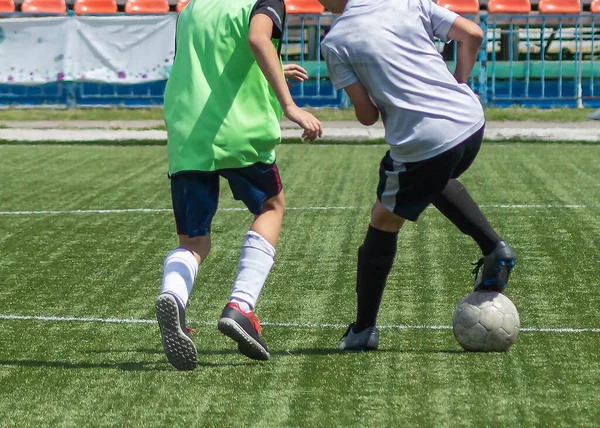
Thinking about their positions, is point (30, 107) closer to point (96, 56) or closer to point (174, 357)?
point (96, 56)

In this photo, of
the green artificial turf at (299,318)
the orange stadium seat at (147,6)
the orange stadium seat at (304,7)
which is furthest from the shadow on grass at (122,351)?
the orange stadium seat at (147,6)

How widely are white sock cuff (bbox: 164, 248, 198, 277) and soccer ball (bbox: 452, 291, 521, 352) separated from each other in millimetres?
1065

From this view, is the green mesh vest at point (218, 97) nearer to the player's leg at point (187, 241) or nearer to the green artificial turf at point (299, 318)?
the player's leg at point (187, 241)

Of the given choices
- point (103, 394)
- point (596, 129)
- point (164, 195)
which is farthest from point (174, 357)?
point (596, 129)

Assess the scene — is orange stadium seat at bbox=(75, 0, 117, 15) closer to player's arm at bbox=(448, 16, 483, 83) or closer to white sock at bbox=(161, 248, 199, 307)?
white sock at bbox=(161, 248, 199, 307)

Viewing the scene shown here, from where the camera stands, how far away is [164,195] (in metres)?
10.2

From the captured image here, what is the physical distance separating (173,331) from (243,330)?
260mm

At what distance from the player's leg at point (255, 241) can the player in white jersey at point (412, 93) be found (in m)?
0.42

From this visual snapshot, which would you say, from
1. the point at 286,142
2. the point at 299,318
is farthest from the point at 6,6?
the point at 299,318

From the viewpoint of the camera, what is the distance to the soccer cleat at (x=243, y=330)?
4516 millimetres

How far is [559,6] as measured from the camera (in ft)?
64.1

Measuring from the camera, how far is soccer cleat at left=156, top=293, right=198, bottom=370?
4.46 meters

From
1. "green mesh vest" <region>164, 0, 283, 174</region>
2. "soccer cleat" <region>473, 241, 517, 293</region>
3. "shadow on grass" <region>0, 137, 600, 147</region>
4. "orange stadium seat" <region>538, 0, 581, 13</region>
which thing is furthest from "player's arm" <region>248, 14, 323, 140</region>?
"orange stadium seat" <region>538, 0, 581, 13</region>

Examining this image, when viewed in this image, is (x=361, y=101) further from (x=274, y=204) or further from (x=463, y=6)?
(x=463, y=6)
